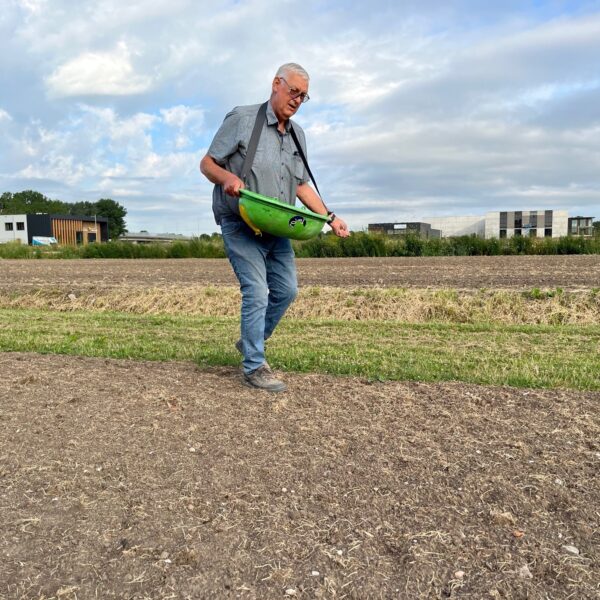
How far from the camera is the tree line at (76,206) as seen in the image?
404 feet

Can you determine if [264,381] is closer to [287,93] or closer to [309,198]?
[309,198]

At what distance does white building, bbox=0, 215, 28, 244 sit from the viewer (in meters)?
79.4

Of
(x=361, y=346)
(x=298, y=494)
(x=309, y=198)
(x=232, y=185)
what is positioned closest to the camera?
(x=298, y=494)

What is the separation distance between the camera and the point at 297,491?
9.23 ft

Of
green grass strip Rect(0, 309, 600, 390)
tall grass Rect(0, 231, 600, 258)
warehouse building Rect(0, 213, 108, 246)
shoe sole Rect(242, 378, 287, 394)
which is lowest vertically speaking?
green grass strip Rect(0, 309, 600, 390)

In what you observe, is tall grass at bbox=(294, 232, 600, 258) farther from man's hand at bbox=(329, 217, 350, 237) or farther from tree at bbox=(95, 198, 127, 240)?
tree at bbox=(95, 198, 127, 240)

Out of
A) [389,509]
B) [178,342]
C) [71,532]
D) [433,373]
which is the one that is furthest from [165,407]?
[178,342]

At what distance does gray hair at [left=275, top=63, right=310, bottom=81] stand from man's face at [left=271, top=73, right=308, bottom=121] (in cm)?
2

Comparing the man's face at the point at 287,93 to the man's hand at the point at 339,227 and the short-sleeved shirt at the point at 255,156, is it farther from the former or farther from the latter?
the man's hand at the point at 339,227

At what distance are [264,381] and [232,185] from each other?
1393 mm

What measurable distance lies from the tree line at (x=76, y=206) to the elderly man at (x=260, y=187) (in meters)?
123

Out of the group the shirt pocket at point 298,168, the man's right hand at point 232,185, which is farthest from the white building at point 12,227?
the man's right hand at point 232,185

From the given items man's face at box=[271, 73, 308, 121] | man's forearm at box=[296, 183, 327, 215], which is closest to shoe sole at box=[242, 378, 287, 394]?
man's forearm at box=[296, 183, 327, 215]

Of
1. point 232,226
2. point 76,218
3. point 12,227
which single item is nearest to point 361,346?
point 232,226
